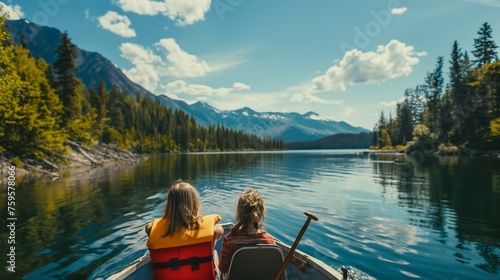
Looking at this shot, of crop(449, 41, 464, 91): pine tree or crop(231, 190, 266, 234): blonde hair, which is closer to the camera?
crop(231, 190, 266, 234): blonde hair

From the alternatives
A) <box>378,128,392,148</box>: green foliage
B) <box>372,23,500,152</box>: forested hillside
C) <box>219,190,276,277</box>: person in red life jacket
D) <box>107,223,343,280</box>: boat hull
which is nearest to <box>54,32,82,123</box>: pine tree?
<box>107,223,343,280</box>: boat hull

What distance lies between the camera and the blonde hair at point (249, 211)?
4730 millimetres

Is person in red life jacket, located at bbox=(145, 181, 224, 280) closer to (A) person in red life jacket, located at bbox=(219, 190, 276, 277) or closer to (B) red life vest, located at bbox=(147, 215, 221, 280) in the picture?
(B) red life vest, located at bbox=(147, 215, 221, 280)

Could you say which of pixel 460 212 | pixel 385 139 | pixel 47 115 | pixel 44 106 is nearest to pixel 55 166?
pixel 47 115

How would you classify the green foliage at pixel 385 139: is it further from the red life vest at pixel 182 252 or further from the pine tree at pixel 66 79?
the red life vest at pixel 182 252

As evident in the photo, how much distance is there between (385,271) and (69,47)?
62983 millimetres

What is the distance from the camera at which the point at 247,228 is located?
4801 millimetres

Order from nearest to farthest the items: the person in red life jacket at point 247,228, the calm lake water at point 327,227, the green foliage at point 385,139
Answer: the person in red life jacket at point 247,228 < the calm lake water at point 327,227 < the green foliage at point 385,139

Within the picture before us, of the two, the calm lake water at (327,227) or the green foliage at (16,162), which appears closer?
the calm lake water at (327,227)

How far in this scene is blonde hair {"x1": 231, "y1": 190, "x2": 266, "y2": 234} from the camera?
186 inches

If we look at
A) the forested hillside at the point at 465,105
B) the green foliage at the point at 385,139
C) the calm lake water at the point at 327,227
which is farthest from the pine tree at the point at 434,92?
the calm lake water at the point at 327,227

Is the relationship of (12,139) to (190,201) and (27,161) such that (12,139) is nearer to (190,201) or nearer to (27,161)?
(27,161)

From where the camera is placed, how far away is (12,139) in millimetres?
31453

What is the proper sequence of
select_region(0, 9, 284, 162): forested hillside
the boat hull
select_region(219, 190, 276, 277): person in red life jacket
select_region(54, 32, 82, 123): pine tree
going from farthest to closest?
select_region(54, 32, 82, 123): pine tree
select_region(0, 9, 284, 162): forested hillside
the boat hull
select_region(219, 190, 276, 277): person in red life jacket
